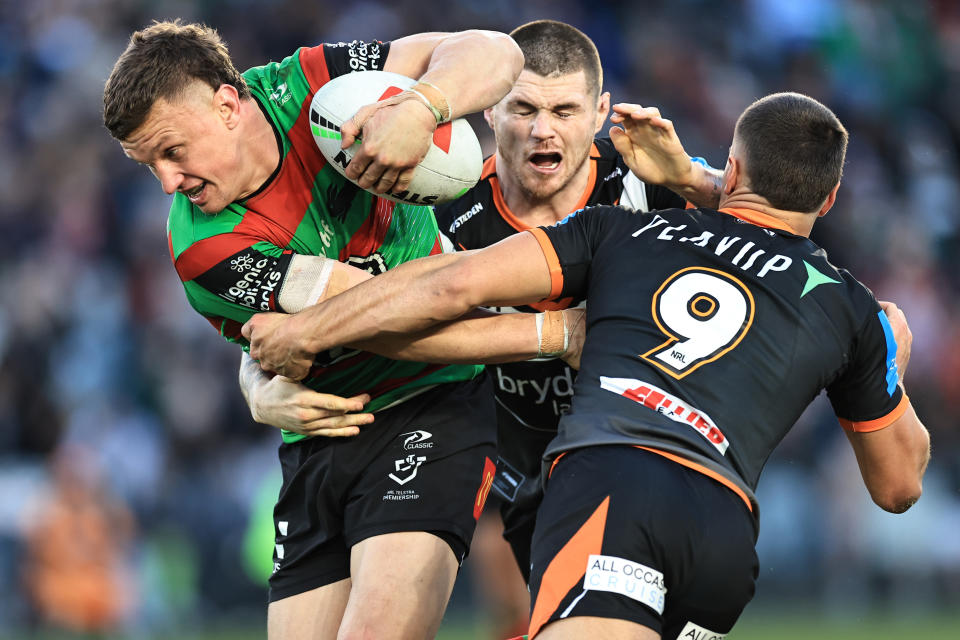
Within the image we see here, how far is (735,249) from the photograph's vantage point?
12.8ft

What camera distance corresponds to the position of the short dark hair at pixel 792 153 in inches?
163

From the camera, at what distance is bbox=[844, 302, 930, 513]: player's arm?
4.20m

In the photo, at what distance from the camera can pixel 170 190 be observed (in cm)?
424

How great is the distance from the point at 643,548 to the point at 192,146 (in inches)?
84.4

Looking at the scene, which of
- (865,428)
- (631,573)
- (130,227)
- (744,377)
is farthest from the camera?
(130,227)

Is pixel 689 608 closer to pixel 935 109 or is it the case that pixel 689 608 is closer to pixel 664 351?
pixel 664 351

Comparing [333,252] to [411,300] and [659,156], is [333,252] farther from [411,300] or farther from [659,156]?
[659,156]

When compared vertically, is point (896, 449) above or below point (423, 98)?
below

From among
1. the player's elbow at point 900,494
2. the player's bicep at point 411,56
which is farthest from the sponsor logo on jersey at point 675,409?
the player's bicep at point 411,56

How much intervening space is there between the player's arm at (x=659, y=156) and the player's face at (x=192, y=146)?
159cm

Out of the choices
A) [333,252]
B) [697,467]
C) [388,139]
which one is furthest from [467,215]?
[697,467]

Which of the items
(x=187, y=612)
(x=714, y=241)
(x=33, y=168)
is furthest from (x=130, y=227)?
(x=714, y=241)

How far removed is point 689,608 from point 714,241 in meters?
1.22

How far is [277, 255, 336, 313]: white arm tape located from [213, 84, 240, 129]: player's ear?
57cm
